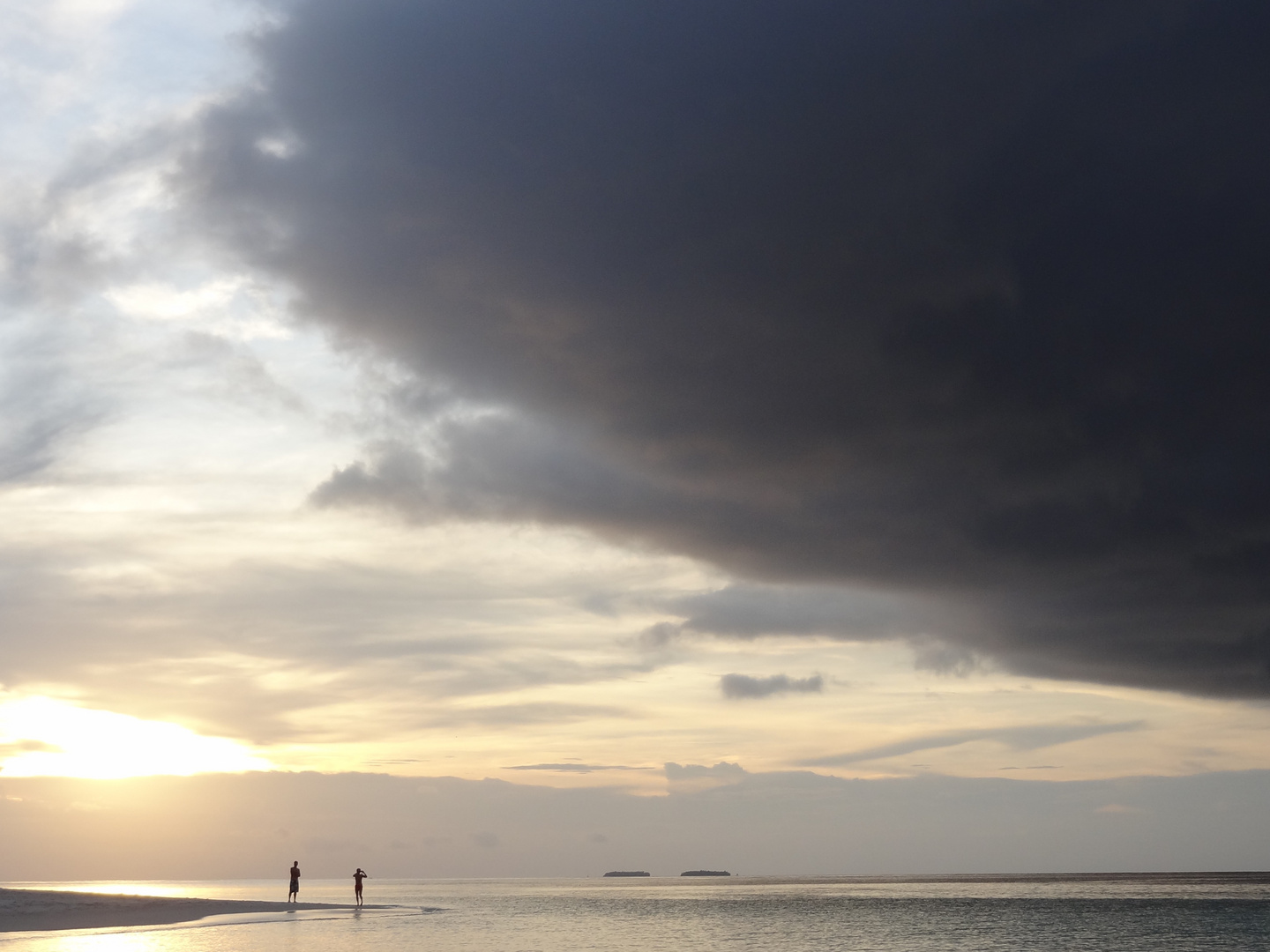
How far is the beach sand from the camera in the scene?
7231 cm

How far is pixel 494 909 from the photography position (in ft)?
366

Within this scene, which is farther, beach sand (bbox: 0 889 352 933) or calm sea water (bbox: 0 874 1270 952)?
beach sand (bbox: 0 889 352 933)

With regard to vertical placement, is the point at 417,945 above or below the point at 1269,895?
above

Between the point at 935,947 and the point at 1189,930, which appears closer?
the point at 935,947

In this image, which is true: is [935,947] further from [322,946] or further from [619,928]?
→ [322,946]

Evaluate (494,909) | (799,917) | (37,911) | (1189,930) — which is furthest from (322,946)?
(1189,930)

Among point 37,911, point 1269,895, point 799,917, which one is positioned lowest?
point 1269,895

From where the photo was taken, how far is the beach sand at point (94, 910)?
72.3 metres

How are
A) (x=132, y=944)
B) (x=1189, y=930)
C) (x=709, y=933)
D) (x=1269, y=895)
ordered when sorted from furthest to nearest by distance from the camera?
(x=1269, y=895) < (x=1189, y=930) < (x=709, y=933) < (x=132, y=944)

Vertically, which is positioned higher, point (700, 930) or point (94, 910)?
point (94, 910)

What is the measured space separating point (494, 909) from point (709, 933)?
113 feet

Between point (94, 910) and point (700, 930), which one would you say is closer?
point (94, 910)

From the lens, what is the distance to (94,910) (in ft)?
268

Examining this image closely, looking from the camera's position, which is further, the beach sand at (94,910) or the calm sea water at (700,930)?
the beach sand at (94,910)
